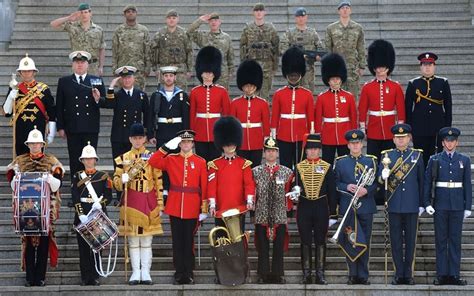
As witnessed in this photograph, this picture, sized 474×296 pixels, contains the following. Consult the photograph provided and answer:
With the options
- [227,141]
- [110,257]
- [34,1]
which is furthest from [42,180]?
[34,1]

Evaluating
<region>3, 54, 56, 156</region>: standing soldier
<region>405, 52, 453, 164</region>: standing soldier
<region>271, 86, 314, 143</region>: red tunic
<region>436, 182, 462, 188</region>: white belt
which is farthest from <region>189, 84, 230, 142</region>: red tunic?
<region>436, 182, 462, 188</region>: white belt

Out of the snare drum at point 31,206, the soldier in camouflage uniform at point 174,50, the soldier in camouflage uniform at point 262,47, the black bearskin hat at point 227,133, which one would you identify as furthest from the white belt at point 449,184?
the soldier in camouflage uniform at point 174,50

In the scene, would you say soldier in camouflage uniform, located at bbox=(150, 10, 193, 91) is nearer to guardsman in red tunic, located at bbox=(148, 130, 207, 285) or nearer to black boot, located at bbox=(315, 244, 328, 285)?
guardsman in red tunic, located at bbox=(148, 130, 207, 285)

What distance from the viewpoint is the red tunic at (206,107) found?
17922 mm

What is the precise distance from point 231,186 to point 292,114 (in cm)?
194

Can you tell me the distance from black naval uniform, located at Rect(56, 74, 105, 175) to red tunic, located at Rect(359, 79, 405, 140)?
351 centimetres

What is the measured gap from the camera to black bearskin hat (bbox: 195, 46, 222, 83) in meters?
18.2

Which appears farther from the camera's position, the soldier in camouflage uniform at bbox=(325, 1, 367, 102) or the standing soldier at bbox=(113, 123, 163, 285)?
the soldier in camouflage uniform at bbox=(325, 1, 367, 102)

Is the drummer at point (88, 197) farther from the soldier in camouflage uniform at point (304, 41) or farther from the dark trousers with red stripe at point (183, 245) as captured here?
the soldier in camouflage uniform at point (304, 41)

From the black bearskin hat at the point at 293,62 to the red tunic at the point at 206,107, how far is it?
0.92 meters

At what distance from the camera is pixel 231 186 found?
1634 cm

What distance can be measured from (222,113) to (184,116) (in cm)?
60

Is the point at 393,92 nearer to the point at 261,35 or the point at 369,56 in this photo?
the point at 369,56

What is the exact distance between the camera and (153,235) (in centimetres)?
1675
